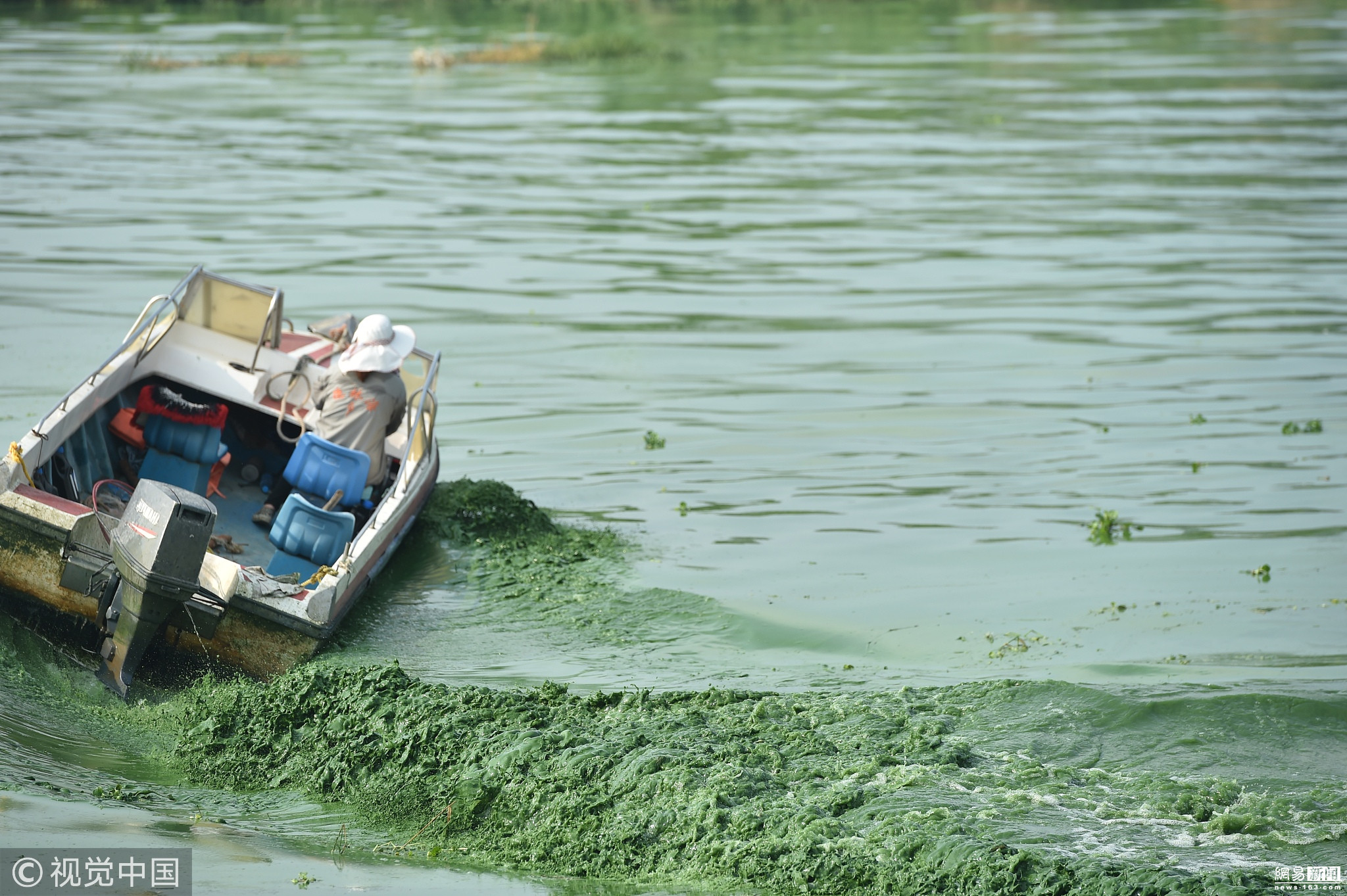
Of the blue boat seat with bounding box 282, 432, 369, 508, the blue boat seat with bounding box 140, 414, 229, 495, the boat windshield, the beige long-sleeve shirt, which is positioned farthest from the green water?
the boat windshield

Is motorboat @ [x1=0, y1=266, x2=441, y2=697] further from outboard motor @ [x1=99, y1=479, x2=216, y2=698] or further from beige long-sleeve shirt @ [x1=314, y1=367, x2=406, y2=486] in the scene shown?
beige long-sleeve shirt @ [x1=314, y1=367, x2=406, y2=486]

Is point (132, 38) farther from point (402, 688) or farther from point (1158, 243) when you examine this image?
point (402, 688)

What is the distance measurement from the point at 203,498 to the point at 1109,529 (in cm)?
695

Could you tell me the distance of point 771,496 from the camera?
12242 millimetres

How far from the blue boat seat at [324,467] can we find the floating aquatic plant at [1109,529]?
5.67 metres

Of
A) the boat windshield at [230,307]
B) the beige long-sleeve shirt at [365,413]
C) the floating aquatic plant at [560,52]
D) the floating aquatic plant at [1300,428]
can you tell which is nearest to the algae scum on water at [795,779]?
the beige long-sleeve shirt at [365,413]

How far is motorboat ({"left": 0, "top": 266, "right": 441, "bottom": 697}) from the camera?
7.77 meters

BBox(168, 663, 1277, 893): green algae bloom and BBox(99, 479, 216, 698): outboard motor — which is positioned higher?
BBox(99, 479, 216, 698): outboard motor

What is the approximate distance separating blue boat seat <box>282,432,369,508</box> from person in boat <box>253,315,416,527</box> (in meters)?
0.20

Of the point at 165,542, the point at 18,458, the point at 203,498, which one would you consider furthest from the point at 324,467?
the point at 165,542

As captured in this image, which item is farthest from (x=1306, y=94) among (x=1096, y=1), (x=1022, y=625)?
(x=1022, y=625)

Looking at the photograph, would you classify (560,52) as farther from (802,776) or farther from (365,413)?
(802,776)

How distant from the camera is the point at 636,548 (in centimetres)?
1097

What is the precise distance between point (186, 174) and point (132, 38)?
814 inches
